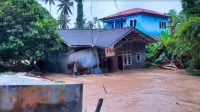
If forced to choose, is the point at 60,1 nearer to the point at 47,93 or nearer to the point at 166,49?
the point at 166,49

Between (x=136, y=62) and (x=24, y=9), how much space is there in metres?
10.9

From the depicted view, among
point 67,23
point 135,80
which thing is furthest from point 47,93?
point 67,23

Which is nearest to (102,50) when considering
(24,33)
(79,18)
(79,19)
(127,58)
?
(127,58)

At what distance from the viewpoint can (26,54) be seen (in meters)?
22.9

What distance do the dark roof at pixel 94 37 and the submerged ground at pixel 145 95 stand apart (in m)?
5.03

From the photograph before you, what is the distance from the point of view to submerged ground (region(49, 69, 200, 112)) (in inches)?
476

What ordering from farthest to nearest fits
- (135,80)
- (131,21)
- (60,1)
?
(60,1) < (131,21) < (135,80)

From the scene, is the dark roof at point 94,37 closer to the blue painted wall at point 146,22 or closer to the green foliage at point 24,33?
the green foliage at point 24,33

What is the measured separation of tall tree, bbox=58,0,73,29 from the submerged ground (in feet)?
93.7

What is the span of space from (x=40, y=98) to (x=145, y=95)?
31.8ft

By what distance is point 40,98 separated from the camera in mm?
6055

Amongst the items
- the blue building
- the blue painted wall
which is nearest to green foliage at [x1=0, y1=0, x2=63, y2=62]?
the blue building

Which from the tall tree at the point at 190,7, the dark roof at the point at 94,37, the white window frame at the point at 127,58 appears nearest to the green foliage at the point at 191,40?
the white window frame at the point at 127,58

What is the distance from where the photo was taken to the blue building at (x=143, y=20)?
3975 centimetres
